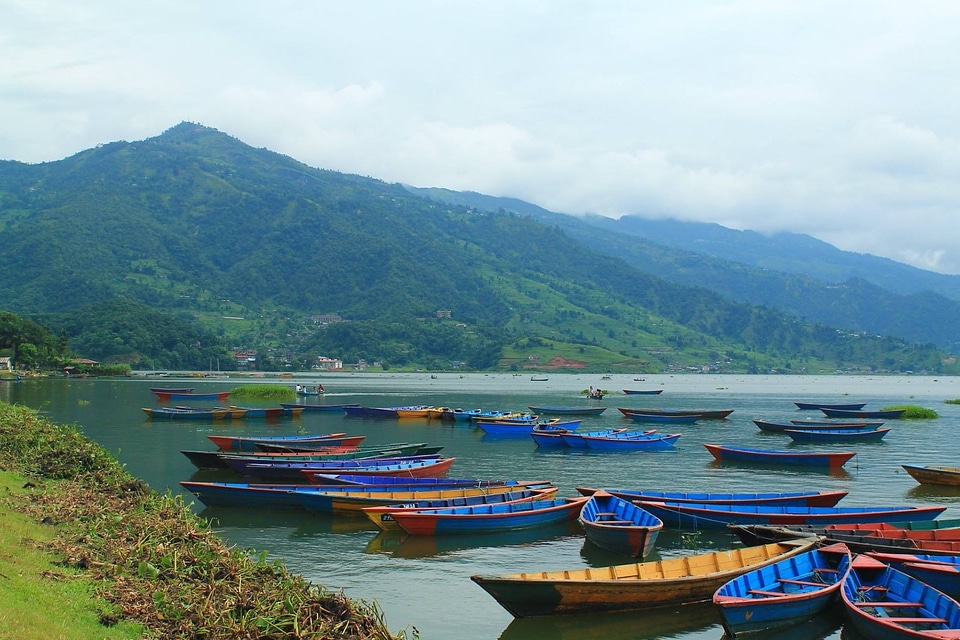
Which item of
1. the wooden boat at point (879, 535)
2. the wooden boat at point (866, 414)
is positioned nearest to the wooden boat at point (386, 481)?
the wooden boat at point (879, 535)

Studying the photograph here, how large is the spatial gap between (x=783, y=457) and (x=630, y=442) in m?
9.40

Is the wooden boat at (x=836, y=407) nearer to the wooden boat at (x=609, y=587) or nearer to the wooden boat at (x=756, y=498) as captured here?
the wooden boat at (x=756, y=498)

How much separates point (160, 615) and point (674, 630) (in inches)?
405

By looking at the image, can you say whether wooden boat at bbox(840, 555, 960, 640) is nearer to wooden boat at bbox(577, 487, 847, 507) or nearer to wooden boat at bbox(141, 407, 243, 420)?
wooden boat at bbox(577, 487, 847, 507)

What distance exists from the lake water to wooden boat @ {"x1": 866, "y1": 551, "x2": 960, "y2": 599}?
2.53m

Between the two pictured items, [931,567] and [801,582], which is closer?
[801,582]

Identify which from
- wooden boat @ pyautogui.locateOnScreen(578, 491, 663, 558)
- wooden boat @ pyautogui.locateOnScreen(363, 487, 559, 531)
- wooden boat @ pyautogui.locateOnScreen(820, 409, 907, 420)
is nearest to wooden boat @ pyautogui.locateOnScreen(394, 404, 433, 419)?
wooden boat @ pyautogui.locateOnScreen(820, 409, 907, 420)

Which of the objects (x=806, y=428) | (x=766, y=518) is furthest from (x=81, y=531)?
(x=806, y=428)

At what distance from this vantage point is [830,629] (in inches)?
684

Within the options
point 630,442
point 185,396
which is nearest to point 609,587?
point 630,442

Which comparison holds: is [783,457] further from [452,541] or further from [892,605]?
[892,605]

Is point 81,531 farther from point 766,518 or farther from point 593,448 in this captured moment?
point 593,448

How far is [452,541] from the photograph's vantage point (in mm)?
24672

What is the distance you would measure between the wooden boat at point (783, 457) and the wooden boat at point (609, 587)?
2719cm
